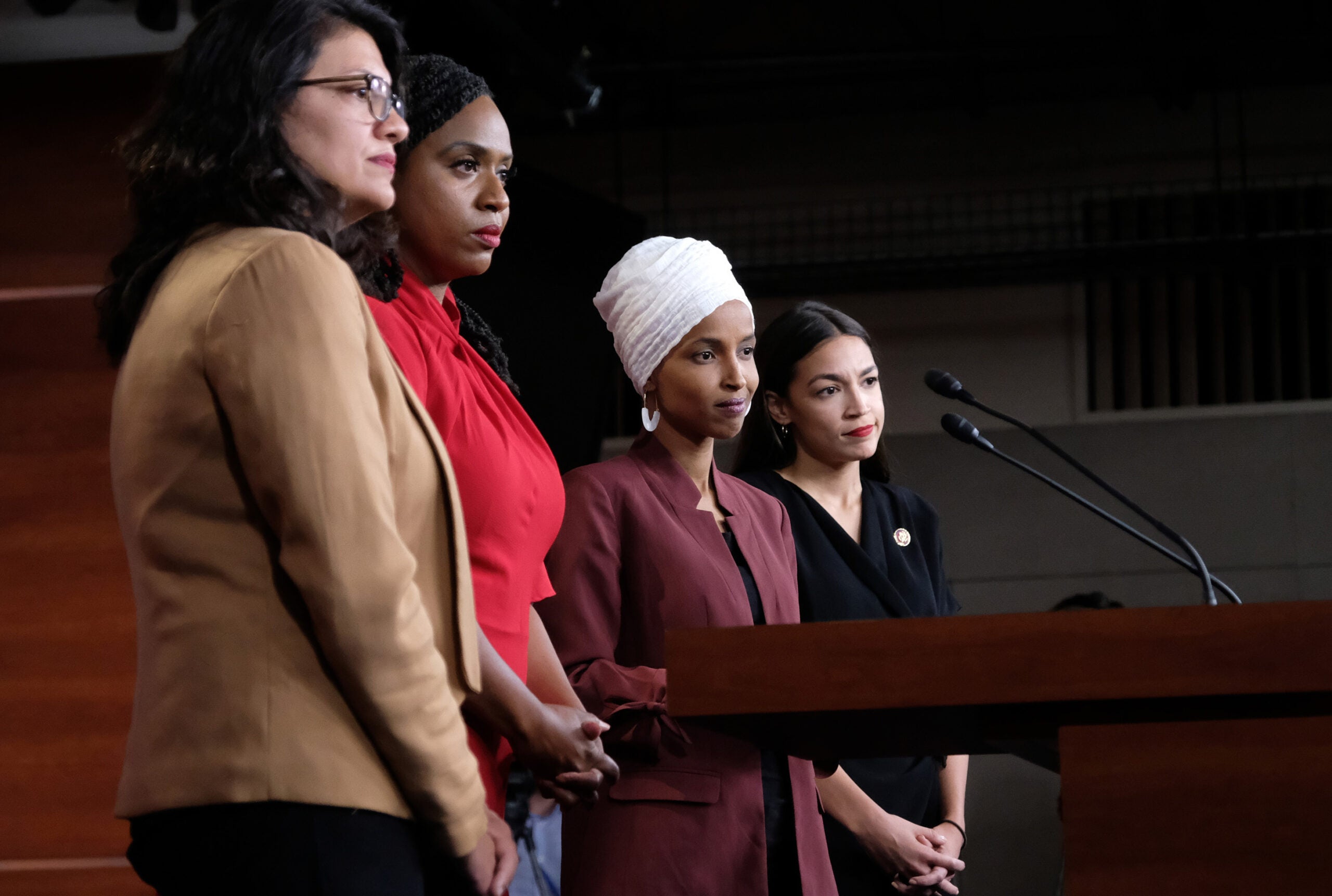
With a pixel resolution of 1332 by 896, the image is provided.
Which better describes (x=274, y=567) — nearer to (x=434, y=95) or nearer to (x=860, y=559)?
(x=434, y=95)

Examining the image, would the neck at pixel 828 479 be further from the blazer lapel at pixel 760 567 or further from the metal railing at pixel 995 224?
the metal railing at pixel 995 224

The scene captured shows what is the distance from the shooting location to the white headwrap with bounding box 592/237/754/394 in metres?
2.29

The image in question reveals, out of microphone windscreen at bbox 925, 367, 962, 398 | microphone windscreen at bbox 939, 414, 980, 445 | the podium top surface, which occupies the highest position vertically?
microphone windscreen at bbox 925, 367, 962, 398

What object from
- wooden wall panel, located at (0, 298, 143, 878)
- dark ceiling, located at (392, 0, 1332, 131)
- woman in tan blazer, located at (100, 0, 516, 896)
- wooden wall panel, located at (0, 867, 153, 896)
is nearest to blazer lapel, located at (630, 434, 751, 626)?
woman in tan blazer, located at (100, 0, 516, 896)

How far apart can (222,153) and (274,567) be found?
39cm

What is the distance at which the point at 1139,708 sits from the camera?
1.39 m

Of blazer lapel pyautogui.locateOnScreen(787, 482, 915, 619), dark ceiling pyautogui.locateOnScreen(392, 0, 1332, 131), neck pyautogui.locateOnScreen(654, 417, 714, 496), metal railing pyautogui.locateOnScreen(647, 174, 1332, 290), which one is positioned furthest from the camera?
metal railing pyautogui.locateOnScreen(647, 174, 1332, 290)

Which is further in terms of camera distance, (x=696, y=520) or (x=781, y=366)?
(x=781, y=366)

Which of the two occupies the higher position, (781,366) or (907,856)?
(781,366)

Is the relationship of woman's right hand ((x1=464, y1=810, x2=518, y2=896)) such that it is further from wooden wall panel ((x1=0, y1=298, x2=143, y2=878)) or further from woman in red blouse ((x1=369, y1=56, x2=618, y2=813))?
wooden wall panel ((x1=0, y1=298, x2=143, y2=878))

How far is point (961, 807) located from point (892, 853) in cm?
43

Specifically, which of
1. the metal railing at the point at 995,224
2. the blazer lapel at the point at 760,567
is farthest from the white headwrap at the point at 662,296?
the metal railing at the point at 995,224

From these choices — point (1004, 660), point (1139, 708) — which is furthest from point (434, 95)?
point (1139, 708)

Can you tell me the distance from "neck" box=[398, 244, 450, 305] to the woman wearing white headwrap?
1.40 feet
